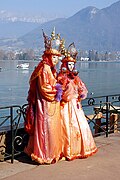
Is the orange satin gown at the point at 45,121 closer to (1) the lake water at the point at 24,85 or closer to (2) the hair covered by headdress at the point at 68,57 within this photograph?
(2) the hair covered by headdress at the point at 68,57

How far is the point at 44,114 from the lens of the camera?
202 inches

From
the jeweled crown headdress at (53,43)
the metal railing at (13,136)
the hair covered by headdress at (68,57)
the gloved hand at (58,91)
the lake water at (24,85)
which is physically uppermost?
the jeweled crown headdress at (53,43)

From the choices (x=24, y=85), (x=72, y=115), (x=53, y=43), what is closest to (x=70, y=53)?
(x=53, y=43)

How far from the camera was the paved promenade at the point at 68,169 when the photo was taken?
4.68m

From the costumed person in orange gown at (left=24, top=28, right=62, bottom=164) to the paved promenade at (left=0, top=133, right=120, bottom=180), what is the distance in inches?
7.3

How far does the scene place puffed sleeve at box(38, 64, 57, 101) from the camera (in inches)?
199

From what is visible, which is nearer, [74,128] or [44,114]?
[44,114]

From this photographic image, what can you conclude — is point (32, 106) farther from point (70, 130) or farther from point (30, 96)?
point (70, 130)

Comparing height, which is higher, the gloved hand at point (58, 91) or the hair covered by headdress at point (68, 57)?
the hair covered by headdress at point (68, 57)

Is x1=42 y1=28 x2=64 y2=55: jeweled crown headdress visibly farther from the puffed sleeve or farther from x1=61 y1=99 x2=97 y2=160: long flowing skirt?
x1=61 y1=99 x2=97 y2=160: long flowing skirt

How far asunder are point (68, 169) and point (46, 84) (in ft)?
4.11

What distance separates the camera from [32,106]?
521 cm

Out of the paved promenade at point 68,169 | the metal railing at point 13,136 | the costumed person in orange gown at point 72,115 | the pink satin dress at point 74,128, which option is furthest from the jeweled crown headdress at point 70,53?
the paved promenade at point 68,169

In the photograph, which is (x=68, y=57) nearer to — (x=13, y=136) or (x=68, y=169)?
(x=13, y=136)
